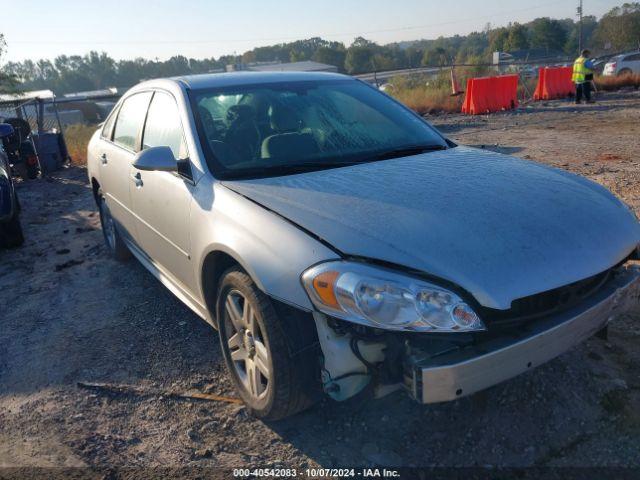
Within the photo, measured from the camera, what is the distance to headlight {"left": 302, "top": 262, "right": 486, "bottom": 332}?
2.05 m

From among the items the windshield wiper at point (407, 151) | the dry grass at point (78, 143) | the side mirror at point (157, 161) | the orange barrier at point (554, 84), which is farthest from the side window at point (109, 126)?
the orange barrier at point (554, 84)

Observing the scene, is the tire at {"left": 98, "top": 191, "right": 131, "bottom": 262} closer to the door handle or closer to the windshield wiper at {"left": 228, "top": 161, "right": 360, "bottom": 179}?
the door handle

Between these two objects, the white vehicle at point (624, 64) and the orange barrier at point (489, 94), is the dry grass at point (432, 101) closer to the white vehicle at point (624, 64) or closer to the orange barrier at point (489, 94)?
the orange barrier at point (489, 94)

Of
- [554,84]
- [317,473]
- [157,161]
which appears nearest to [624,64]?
[554,84]

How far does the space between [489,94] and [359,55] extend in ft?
185

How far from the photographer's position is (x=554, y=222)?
7.91 ft

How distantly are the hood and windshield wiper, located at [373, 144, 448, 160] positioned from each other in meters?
0.19

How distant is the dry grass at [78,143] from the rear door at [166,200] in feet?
31.7

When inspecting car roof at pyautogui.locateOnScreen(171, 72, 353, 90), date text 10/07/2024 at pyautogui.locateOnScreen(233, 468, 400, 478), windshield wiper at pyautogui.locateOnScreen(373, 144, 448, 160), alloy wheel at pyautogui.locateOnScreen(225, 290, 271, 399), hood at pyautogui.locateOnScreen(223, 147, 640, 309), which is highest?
car roof at pyautogui.locateOnScreen(171, 72, 353, 90)

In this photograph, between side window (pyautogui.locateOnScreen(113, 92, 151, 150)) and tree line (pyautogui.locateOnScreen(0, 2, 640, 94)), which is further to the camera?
tree line (pyautogui.locateOnScreen(0, 2, 640, 94))

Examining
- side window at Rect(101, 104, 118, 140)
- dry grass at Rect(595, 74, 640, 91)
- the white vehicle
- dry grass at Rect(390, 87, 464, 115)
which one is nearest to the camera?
side window at Rect(101, 104, 118, 140)

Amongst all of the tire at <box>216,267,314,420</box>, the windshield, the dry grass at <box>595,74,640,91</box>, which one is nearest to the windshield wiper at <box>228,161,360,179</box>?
the windshield

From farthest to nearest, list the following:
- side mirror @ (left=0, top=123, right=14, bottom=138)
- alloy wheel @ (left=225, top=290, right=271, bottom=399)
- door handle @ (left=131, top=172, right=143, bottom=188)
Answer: side mirror @ (left=0, top=123, right=14, bottom=138), door handle @ (left=131, top=172, right=143, bottom=188), alloy wheel @ (left=225, top=290, right=271, bottom=399)

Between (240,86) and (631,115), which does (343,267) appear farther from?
(631,115)
